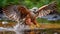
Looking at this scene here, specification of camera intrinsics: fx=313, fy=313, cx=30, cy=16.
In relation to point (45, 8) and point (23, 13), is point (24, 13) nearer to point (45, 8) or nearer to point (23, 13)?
point (23, 13)

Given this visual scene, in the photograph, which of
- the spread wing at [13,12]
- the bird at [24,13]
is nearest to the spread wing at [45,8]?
the bird at [24,13]

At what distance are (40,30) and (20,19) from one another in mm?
528

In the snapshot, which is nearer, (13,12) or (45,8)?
(13,12)

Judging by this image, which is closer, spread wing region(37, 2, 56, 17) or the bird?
the bird

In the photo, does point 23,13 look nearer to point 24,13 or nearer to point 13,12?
point 24,13

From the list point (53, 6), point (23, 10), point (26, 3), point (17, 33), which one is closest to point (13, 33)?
point (17, 33)

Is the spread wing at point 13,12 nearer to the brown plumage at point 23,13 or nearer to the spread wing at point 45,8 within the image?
the brown plumage at point 23,13

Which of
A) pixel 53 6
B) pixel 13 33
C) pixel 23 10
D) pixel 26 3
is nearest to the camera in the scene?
pixel 13 33

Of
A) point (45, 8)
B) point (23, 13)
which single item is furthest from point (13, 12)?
point (45, 8)

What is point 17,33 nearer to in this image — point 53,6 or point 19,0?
point 53,6

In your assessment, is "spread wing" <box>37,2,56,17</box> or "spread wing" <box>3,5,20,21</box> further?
"spread wing" <box>37,2,56,17</box>

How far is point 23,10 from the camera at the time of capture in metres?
6.53

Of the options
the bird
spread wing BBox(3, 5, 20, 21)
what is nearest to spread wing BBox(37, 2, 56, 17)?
the bird

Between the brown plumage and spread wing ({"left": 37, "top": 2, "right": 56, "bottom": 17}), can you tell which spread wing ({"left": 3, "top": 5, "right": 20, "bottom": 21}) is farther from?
spread wing ({"left": 37, "top": 2, "right": 56, "bottom": 17})
